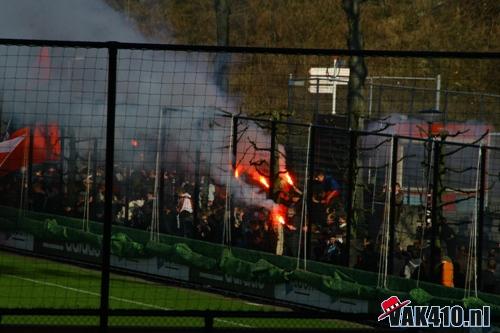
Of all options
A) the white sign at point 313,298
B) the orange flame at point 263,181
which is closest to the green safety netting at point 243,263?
the white sign at point 313,298

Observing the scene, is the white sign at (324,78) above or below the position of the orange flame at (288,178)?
above

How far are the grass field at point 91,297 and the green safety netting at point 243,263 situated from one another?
394 millimetres

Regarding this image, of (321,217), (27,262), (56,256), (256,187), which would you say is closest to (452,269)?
(321,217)

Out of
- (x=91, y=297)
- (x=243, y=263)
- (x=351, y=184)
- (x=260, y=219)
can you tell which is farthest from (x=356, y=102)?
(x=351, y=184)

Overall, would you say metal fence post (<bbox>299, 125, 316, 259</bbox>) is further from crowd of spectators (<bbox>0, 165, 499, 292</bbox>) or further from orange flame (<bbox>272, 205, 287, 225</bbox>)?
orange flame (<bbox>272, 205, 287, 225</bbox>)

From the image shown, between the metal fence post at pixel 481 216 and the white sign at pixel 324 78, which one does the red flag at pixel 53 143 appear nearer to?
the white sign at pixel 324 78

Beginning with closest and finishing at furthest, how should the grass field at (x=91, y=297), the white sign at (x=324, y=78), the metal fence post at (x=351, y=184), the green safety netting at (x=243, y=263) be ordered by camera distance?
the metal fence post at (x=351, y=184) < the green safety netting at (x=243, y=263) < the white sign at (x=324, y=78) < the grass field at (x=91, y=297)

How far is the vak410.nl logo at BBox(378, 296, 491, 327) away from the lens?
8844 mm

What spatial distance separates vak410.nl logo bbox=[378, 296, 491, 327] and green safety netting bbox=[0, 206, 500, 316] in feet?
6.63

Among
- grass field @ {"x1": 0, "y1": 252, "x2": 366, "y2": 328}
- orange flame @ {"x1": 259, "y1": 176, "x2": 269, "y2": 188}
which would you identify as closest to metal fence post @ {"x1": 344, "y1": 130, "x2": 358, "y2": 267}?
grass field @ {"x1": 0, "y1": 252, "x2": 366, "y2": 328}

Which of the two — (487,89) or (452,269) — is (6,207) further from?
(487,89)

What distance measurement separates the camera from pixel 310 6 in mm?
32688

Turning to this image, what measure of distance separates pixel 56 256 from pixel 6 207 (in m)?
1.06

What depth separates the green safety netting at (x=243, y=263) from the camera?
12172 millimetres
